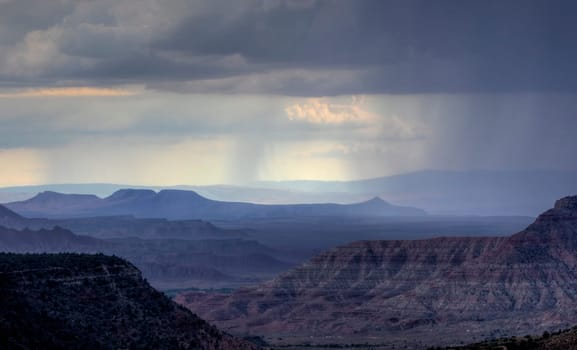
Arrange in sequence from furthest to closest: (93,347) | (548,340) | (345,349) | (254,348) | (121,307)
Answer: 1. (345,349)
2. (254,348)
3. (121,307)
4. (93,347)
5. (548,340)

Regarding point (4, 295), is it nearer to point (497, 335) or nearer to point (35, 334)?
point (35, 334)

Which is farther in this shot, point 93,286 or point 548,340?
point 93,286

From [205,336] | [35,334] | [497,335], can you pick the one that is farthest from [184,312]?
[497,335]

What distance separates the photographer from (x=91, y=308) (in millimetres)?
127062

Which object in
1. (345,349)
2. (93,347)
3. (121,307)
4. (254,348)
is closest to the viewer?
(93,347)

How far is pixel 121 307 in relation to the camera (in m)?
129

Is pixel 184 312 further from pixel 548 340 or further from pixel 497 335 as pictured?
pixel 497 335

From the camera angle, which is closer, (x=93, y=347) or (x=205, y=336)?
(x=93, y=347)

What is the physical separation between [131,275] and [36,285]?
11857 mm

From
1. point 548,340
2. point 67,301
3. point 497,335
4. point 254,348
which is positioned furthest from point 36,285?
point 497,335

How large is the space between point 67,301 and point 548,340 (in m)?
41.0

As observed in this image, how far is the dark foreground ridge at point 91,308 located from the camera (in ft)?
391

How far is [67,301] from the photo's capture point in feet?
414

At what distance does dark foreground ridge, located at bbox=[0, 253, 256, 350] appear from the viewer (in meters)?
119
